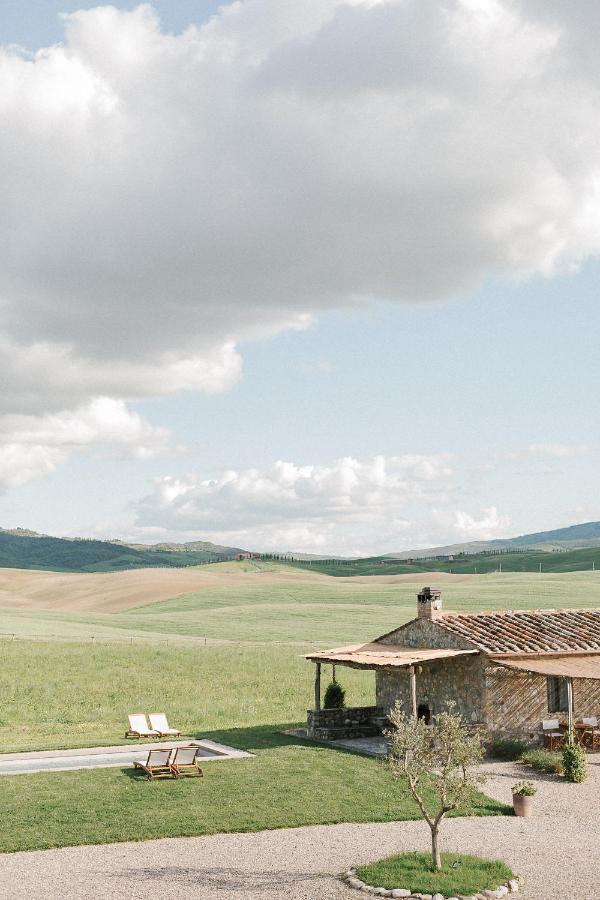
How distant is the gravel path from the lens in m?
15.4

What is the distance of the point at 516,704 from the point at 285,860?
45.7ft

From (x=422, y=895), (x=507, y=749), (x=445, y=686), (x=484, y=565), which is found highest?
(x=484, y=565)

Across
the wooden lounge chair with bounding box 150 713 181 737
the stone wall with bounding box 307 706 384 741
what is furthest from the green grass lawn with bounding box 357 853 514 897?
the wooden lounge chair with bounding box 150 713 181 737

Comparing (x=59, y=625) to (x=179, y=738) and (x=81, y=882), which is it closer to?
(x=179, y=738)

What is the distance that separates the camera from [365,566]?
17025 centimetres

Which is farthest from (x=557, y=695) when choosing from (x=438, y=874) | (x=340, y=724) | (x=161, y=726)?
(x=438, y=874)

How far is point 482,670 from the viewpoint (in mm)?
28984

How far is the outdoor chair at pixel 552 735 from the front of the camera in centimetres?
2839

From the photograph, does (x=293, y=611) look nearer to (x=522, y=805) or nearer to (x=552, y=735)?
(x=552, y=735)

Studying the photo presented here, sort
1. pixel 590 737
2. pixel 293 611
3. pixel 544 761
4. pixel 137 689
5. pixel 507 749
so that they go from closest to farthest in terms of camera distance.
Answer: pixel 544 761
pixel 507 749
pixel 590 737
pixel 137 689
pixel 293 611

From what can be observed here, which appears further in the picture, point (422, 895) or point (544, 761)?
point (544, 761)

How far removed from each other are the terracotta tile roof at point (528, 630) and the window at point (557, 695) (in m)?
1.05

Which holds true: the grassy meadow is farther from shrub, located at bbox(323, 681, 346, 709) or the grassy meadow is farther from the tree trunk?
the tree trunk

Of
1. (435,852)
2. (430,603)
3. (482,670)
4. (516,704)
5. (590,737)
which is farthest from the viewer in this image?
(430,603)
